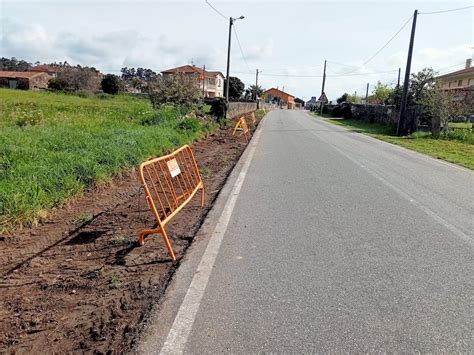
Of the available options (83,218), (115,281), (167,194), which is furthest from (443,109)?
(115,281)

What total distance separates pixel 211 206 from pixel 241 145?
30.2ft

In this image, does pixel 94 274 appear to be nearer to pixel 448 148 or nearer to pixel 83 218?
pixel 83 218

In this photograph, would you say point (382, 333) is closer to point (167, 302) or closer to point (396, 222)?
point (167, 302)

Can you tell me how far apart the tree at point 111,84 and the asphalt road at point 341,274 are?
70586 mm

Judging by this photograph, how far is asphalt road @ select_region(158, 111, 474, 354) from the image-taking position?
2.80 metres

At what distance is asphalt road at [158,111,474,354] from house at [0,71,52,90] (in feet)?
271

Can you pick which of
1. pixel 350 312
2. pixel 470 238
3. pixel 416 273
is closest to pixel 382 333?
pixel 350 312

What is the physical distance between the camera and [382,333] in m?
2.84

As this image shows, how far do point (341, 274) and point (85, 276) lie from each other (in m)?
2.49

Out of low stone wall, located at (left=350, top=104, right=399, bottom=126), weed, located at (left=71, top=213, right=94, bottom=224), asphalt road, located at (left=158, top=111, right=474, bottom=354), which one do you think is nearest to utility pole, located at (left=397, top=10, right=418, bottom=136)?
low stone wall, located at (left=350, top=104, right=399, bottom=126)

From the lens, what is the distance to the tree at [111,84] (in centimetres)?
7212

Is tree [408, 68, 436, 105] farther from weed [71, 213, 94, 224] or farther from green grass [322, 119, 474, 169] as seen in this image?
weed [71, 213, 94, 224]

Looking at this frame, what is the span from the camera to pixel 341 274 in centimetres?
379

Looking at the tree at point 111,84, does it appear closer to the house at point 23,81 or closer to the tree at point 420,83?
the house at point 23,81
